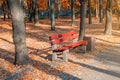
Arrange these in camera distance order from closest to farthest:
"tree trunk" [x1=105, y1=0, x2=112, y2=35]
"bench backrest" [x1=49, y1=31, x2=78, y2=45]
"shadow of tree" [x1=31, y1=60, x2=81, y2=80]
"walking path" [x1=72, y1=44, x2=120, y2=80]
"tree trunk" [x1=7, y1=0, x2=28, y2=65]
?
1. "shadow of tree" [x1=31, y1=60, x2=81, y2=80]
2. "walking path" [x1=72, y1=44, x2=120, y2=80]
3. "tree trunk" [x1=7, y1=0, x2=28, y2=65]
4. "bench backrest" [x1=49, y1=31, x2=78, y2=45]
5. "tree trunk" [x1=105, y1=0, x2=112, y2=35]

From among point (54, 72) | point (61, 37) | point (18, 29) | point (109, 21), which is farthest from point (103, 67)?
point (109, 21)

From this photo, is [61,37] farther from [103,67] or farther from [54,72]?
[54,72]

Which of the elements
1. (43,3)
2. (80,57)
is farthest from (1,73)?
(43,3)

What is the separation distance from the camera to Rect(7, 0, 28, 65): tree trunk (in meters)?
9.87

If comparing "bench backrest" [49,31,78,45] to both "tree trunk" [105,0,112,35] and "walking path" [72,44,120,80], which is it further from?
"tree trunk" [105,0,112,35]

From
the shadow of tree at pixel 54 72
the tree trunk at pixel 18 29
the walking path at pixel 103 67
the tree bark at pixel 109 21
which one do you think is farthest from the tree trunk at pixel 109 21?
the tree trunk at pixel 18 29

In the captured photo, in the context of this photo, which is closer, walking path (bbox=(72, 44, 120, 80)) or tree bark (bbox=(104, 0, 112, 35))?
walking path (bbox=(72, 44, 120, 80))

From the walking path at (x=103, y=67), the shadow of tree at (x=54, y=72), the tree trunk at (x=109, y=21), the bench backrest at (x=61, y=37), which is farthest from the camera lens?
the tree trunk at (x=109, y=21)

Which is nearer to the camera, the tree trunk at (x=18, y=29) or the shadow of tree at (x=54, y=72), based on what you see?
the shadow of tree at (x=54, y=72)

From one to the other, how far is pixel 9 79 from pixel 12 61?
2476mm

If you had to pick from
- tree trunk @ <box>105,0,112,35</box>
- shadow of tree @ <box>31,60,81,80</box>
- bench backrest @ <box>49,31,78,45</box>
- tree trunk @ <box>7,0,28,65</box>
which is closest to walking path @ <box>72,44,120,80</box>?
shadow of tree @ <box>31,60,81,80</box>

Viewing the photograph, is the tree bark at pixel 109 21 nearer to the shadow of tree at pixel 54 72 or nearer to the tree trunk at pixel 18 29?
the shadow of tree at pixel 54 72

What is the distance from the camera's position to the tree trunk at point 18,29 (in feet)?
32.4

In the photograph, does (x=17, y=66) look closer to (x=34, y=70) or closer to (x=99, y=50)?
(x=34, y=70)
